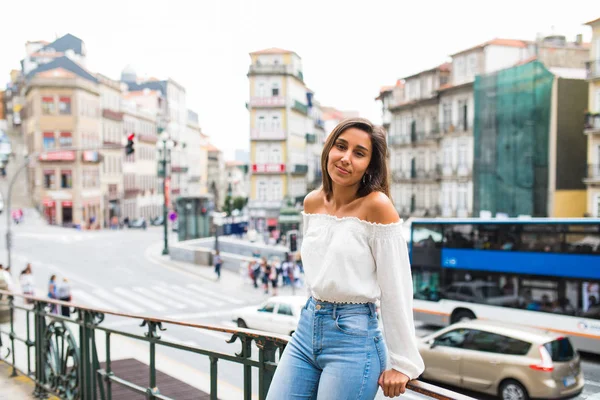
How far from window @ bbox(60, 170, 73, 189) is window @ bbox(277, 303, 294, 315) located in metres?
51.2

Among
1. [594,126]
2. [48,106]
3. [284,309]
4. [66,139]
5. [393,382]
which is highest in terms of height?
[48,106]

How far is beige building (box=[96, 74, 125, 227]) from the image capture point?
6881cm

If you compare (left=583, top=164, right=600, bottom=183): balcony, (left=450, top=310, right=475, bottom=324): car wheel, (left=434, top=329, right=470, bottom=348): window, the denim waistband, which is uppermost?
(left=583, top=164, right=600, bottom=183): balcony

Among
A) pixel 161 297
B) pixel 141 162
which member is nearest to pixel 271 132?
pixel 161 297

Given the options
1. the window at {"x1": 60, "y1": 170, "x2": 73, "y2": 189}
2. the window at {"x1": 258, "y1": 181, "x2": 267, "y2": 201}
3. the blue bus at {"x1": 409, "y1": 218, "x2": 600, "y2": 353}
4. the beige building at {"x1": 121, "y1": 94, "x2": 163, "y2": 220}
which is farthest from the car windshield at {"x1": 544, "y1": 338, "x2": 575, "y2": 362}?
the beige building at {"x1": 121, "y1": 94, "x2": 163, "y2": 220}

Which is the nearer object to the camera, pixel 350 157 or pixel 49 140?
pixel 350 157

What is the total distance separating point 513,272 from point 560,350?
6.02 meters

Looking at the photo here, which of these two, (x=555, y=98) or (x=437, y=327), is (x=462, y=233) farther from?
(x=555, y=98)

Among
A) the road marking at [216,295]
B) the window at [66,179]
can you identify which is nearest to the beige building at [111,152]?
the window at [66,179]

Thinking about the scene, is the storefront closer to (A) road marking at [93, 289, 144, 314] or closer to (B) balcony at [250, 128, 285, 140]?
(B) balcony at [250, 128, 285, 140]

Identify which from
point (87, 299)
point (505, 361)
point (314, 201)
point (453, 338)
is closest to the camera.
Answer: point (314, 201)

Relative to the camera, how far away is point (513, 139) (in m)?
37.4

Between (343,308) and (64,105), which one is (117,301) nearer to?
(343,308)

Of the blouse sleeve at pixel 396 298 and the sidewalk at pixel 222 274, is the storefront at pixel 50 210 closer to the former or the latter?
the sidewalk at pixel 222 274
